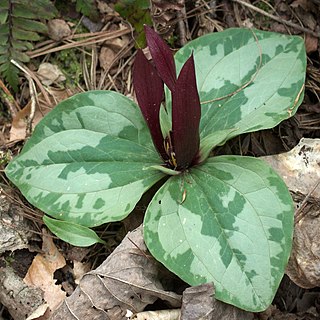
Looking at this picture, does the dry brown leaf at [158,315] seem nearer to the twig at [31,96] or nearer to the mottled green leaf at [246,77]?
the mottled green leaf at [246,77]

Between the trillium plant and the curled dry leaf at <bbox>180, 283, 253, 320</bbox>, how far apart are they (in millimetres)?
25

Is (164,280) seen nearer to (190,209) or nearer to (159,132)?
(190,209)

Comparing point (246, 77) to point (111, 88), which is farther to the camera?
point (111, 88)

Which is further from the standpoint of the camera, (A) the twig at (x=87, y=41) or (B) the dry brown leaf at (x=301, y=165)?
(A) the twig at (x=87, y=41)

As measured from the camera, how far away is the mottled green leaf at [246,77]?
184cm

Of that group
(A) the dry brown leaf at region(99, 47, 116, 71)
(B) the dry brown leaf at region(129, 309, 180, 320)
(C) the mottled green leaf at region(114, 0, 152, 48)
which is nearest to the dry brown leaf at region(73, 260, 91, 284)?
(B) the dry brown leaf at region(129, 309, 180, 320)

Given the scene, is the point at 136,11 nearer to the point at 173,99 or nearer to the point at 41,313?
the point at 173,99

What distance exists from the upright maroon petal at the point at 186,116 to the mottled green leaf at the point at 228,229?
9cm

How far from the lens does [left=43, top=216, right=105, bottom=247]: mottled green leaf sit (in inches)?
70.8

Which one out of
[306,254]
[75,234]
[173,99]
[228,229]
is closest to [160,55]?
[173,99]

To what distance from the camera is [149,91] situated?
1708 millimetres

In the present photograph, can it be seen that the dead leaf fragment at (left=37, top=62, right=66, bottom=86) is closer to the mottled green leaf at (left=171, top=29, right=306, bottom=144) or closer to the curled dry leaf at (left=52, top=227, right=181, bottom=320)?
the mottled green leaf at (left=171, top=29, right=306, bottom=144)

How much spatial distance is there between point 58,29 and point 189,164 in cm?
90

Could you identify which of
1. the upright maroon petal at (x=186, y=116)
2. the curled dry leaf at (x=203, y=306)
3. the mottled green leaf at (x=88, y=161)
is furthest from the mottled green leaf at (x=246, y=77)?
the curled dry leaf at (x=203, y=306)
